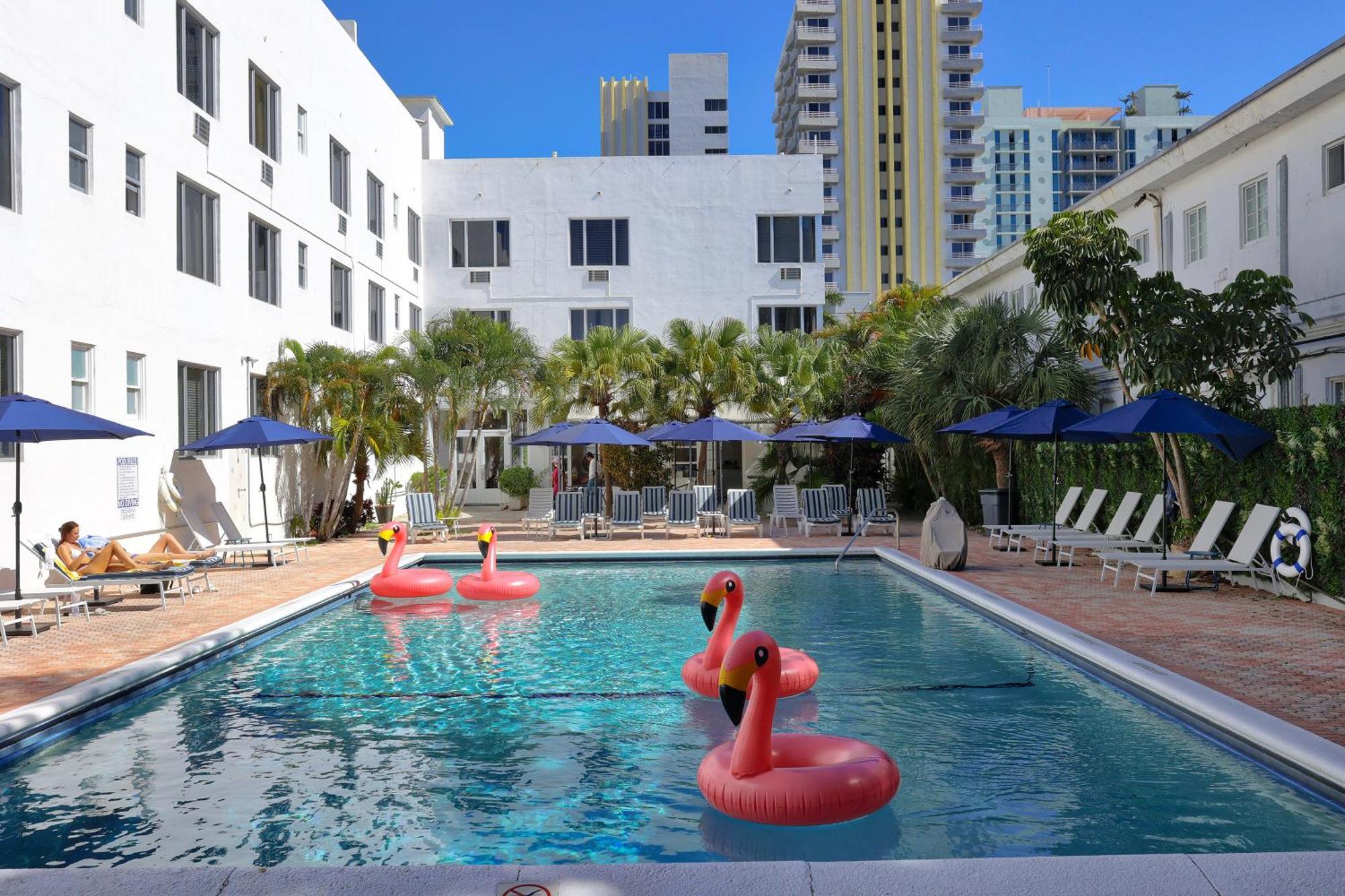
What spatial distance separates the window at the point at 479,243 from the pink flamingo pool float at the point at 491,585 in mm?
19336

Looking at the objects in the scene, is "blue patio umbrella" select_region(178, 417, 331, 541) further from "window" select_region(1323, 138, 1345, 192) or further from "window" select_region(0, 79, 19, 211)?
"window" select_region(1323, 138, 1345, 192)

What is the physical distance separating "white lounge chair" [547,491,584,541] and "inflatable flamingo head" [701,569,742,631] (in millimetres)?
13255

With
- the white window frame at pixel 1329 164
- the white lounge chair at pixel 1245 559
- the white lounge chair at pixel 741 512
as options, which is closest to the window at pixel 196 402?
the white lounge chair at pixel 741 512

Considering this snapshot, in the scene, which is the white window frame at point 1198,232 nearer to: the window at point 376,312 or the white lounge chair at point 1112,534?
the white lounge chair at point 1112,534

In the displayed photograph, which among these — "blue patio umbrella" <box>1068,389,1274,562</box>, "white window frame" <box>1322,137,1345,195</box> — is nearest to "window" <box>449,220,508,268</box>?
"blue patio umbrella" <box>1068,389,1274,562</box>

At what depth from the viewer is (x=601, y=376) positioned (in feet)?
80.3

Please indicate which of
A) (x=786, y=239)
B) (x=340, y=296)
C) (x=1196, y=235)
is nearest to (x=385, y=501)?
(x=340, y=296)

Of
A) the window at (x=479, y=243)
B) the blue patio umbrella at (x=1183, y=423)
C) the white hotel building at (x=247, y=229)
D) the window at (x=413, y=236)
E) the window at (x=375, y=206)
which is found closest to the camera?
the blue patio umbrella at (x=1183, y=423)

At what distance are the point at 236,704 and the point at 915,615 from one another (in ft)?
23.9

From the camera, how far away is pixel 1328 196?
1362 cm

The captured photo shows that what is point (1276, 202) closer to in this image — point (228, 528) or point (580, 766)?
point (580, 766)

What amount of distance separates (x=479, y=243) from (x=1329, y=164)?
22.5 m

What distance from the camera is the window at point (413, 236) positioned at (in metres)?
29.4

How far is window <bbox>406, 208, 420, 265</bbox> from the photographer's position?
2938 centimetres
